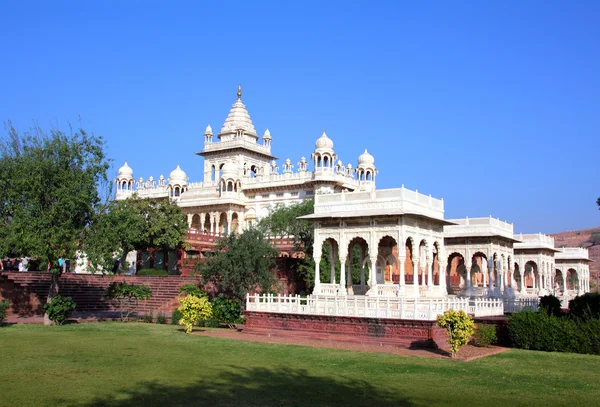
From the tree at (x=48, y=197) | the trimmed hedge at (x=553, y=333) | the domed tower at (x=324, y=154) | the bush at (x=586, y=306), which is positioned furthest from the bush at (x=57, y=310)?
the domed tower at (x=324, y=154)

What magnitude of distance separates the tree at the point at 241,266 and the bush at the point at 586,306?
46.4 feet

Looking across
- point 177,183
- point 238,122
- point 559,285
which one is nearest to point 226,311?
point 177,183

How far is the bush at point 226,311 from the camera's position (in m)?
28.2

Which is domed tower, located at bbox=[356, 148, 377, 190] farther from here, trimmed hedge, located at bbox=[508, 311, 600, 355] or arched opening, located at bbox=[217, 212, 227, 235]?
trimmed hedge, located at bbox=[508, 311, 600, 355]

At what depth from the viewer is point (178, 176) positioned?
63.3m

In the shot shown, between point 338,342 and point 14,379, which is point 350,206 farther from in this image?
point 14,379

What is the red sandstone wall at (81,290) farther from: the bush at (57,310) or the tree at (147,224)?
the bush at (57,310)

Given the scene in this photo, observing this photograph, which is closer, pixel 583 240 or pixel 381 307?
pixel 381 307

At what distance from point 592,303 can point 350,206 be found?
34.2ft

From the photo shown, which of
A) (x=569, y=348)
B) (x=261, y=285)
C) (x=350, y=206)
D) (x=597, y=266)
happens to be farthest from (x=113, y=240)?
(x=597, y=266)

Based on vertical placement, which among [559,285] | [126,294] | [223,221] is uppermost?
[223,221]

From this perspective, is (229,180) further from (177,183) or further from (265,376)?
(265,376)

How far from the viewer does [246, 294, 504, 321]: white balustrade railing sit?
2111 centimetres

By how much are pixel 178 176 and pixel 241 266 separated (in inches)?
1357
